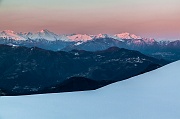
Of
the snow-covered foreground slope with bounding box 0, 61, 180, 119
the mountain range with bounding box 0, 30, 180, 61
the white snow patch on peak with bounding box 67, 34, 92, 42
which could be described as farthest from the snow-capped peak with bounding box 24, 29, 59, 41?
the snow-covered foreground slope with bounding box 0, 61, 180, 119

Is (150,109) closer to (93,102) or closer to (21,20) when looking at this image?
(93,102)

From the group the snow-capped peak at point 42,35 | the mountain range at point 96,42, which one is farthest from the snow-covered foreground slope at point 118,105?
the snow-capped peak at point 42,35

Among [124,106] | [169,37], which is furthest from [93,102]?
[169,37]

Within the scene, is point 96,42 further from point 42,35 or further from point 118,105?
point 118,105

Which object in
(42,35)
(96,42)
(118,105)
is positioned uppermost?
(42,35)

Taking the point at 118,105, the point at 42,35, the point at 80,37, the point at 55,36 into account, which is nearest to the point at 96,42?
the point at 80,37

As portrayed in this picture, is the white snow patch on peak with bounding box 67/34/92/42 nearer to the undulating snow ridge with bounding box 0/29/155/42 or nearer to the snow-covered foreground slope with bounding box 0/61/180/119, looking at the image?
the undulating snow ridge with bounding box 0/29/155/42
